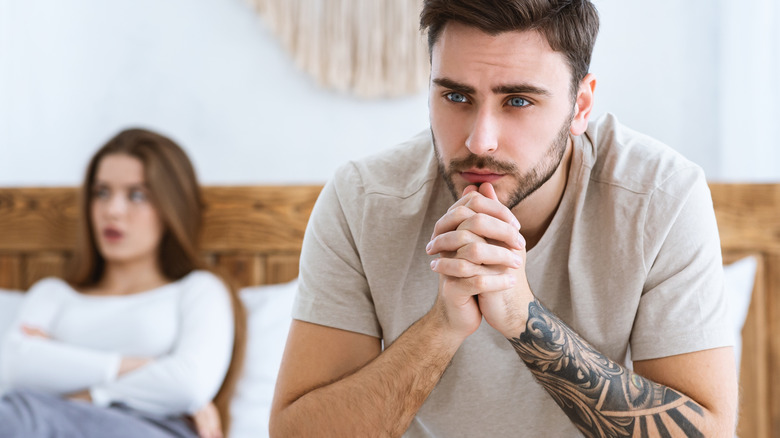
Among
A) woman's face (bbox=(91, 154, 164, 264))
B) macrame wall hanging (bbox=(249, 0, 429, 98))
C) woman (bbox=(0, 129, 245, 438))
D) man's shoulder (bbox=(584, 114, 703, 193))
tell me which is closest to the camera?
man's shoulder (bbox=(584, 114, 703, 193))

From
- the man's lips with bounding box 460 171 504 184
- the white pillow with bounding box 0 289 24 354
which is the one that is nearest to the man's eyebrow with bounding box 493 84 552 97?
the man's lips with bounding box 460 171 504 184

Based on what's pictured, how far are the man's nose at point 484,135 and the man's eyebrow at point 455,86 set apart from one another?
4 cm

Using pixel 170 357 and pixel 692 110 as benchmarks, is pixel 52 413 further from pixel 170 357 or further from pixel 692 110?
pixel 692 110

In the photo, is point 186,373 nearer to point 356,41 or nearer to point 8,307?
point 8,307

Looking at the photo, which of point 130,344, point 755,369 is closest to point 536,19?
point 755,369

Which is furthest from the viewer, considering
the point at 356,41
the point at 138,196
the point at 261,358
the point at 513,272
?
the point at 356,41

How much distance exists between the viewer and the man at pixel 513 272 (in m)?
0.98

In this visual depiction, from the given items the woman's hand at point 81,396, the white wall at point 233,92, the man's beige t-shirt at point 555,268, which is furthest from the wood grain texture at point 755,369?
the woman's hand at point 81,396

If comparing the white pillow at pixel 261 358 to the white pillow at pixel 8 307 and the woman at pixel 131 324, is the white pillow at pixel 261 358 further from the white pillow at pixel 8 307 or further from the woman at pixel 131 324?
the white pillow at pixel 8 307

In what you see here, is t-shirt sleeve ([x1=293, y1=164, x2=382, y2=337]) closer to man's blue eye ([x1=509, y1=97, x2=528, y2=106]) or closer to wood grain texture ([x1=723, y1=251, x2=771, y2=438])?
man's blue eye ([x1=509, y1=97, x2=528, y2=106])

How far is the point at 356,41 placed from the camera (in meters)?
1.98

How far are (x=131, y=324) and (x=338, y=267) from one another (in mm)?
861

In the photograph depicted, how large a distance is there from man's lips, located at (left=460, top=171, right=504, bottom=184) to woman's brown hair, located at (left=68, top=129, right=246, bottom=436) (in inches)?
37.0

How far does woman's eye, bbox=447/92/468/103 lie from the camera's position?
40.5 inches
